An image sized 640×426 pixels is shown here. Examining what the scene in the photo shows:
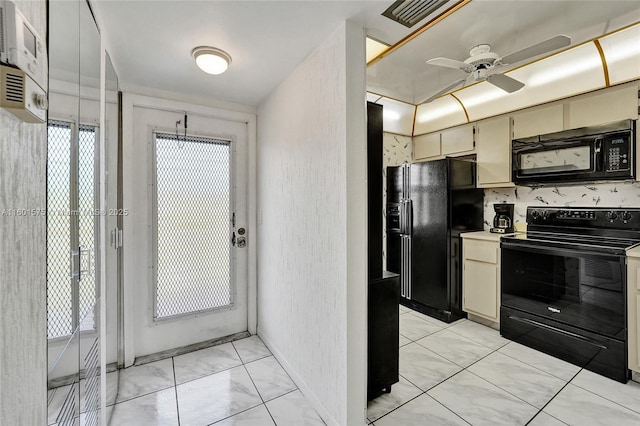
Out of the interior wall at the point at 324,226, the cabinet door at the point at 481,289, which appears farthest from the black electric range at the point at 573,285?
the interior wall at the point at 324,226

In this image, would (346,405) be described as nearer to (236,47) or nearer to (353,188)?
(353,188)

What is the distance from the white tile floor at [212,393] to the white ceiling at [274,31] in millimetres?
2391

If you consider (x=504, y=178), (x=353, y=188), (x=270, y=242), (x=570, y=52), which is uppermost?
(x=570, y=52)

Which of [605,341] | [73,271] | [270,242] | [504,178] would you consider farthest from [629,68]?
[73,271]

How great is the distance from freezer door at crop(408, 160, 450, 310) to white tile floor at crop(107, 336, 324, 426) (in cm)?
196

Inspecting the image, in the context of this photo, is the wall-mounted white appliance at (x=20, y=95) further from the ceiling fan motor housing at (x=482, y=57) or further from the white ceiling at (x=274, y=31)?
Result: the ceiling fan motor housing at (x=482, y=57)

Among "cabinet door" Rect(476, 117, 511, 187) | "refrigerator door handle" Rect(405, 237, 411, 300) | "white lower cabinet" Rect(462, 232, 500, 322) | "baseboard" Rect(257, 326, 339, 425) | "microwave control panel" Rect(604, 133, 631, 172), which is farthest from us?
"refrigerator door handle" Rect(405, 237, 411, 300)

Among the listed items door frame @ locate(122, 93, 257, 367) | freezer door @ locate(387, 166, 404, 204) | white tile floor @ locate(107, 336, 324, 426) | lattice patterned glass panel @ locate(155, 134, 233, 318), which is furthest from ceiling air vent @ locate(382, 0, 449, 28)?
white tile floor @ locate(107, 336, 324, 426)

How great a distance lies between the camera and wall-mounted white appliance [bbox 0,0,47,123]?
1.72ft

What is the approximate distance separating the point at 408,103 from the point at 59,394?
397 cm

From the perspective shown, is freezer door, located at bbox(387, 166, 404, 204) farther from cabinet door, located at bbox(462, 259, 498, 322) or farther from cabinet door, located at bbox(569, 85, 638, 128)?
cabinet door, located at bbox(569, 85, 638, 128)

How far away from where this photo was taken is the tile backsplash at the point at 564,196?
252 cm

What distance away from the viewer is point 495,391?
2006mm

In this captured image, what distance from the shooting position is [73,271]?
1.04 m
